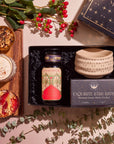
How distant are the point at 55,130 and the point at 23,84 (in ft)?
0.99

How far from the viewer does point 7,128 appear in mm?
1065

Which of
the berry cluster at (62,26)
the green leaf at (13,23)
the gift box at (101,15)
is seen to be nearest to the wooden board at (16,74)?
the green leaf at (13,23)

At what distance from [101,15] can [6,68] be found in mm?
517

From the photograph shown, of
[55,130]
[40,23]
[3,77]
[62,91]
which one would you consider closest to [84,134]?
[55,130]

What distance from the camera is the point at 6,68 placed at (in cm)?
96

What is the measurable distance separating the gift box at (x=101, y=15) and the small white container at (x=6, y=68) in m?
0.42

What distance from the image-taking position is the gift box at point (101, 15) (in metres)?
0.90

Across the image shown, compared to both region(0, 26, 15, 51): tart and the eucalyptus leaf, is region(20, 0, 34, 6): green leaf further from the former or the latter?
region(0, 26, 15, 51): tart

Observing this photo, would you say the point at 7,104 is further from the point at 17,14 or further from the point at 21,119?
the point at 17,14

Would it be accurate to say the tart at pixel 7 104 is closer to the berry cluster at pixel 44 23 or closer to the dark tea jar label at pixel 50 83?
the dark tea jar label at pixel 50 83

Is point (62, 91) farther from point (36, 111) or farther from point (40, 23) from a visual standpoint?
point (40, 23)

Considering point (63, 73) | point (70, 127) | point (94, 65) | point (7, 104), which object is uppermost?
point (94, 65)

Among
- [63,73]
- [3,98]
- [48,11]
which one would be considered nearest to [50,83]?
[63,73]

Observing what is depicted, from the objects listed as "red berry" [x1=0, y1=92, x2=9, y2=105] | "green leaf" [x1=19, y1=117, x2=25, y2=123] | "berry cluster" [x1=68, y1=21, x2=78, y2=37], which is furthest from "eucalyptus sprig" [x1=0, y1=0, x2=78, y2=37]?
"green leaf" [x1=19, y1=117, x2=25, y2=123]
